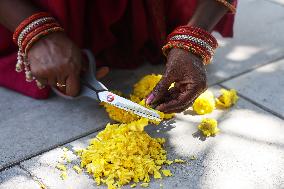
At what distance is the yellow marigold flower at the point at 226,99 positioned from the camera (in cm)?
211

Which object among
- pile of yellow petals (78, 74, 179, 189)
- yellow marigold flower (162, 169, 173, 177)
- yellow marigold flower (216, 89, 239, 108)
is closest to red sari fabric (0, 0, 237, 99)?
yellow marigold flower (216, 89, 239, 108)

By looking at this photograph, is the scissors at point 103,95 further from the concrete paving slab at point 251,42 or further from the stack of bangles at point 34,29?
the concrete paving slab at point 251,42

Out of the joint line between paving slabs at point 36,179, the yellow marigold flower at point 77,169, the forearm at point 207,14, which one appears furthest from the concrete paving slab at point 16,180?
the forearm at point 207,14

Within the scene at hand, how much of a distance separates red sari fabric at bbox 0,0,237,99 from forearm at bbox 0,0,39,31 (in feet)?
0.36

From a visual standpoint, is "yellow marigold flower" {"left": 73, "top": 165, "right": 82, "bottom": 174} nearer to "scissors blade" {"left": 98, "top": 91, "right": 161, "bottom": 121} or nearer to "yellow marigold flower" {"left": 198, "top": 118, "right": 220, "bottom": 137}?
"scissors blade" {"left": 98, "top": 91, "right": 161, "bottom": 121}

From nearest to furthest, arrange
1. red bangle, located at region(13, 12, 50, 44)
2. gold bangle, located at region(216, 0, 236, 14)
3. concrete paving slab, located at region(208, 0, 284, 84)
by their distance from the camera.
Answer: red bangle, located at region(13, 12, 50, 44) < gold bangle, located at region(216, 0, 236, 14) < concrete paving slab, located at region(208, 0, 284, 84)

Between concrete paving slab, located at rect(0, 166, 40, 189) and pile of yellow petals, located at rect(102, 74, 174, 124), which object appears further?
pile of yellow petals, located at rect(102, 74, 174, 124)

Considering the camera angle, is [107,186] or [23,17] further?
[23,17]

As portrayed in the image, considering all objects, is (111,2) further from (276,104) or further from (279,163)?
(279,163)

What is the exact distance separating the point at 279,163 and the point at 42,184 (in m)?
0.88

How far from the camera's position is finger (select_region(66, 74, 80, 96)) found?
1.87 m

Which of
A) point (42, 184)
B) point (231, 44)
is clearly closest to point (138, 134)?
point (42, 184)

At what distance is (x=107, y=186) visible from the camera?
1.64m

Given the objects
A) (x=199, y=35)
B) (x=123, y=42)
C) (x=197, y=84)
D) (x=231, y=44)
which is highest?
(x=199, y=35)
